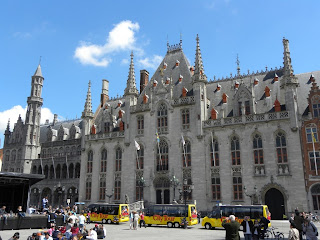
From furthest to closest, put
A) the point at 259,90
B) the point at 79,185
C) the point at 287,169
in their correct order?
the point at 79,185
the point at 259,90
the point at 287,169

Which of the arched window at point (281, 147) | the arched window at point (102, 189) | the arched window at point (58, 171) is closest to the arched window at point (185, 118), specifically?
the arched window at point (281, 147)

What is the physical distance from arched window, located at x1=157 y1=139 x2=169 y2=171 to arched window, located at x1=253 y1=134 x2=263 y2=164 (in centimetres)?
1298

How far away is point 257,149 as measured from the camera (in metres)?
40.3

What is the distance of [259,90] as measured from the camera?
4469cm

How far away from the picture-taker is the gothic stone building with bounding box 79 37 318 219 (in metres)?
38.9

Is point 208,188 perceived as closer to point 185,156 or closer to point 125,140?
point 185,156

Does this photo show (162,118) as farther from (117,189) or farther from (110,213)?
(110,213)

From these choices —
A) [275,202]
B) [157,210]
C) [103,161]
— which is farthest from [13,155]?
[275,202]

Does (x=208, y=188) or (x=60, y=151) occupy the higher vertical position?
(x=60, y=151)

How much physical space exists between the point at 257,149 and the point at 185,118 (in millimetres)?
11611

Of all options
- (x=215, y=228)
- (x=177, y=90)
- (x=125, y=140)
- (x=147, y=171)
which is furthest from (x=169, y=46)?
(x=215, y=228)

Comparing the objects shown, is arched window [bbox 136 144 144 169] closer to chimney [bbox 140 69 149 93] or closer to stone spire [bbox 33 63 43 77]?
chimney [bbox 140 69 149 93]

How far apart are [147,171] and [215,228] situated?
1847 cm

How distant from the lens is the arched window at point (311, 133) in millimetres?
37584
